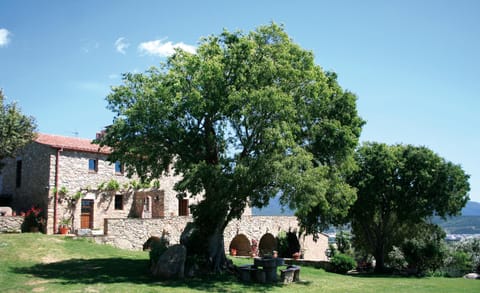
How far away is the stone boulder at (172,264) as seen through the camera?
715 inches

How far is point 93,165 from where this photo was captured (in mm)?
30719

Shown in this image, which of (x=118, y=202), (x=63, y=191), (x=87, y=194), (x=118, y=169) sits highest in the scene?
(x=118, y=169)

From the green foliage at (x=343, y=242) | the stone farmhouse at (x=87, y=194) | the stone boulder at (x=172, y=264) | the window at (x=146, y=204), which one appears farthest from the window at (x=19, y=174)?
the green foliage at (x=343, y=242)

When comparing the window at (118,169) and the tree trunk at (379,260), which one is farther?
the window at (118,169)

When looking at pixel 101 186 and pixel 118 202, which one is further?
pixel 118 202

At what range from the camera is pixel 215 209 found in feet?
61.8

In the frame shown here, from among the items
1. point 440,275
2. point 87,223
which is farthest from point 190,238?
point 440,275

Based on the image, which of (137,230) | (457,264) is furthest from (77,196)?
(457,264)

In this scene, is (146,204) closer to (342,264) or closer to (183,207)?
(183,207)

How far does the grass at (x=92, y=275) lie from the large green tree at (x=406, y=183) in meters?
8.28

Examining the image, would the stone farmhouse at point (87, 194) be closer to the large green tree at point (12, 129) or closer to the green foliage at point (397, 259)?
the large green tree at point (12, 129)

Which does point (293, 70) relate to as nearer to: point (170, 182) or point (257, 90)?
point (257, 90)

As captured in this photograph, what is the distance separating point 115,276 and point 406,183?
2056 cm

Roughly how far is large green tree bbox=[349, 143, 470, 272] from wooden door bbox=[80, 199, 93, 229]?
1724 cm
